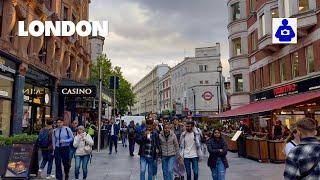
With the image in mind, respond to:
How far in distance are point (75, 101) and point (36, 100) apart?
8.07 m

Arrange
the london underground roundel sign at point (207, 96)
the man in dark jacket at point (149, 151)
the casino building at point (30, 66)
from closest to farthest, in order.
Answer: the man in dark jacket at point (149, 151), the casino building at point (30, 66), the london underground roundel sign at point (207, 96)

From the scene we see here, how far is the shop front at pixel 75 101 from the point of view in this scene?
73.6 feet

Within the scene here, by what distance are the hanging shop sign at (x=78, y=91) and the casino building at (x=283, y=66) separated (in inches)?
359

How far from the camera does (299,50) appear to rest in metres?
21.3

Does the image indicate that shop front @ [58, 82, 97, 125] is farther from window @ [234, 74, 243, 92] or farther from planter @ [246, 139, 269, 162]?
window @ [234, 74, 243, 92]

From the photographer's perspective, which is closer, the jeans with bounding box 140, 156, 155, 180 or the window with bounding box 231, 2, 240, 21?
the jeans with bounding box 140, 156, 155, 180

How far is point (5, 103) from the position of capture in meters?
16.0

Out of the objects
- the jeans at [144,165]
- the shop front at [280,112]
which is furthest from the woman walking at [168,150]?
the shop front at [280,112]

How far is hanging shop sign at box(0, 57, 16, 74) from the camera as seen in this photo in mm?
14908

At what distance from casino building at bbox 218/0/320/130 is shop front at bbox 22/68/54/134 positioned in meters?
11.6

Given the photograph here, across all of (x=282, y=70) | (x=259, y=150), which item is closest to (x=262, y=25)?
(x=282, y=70)

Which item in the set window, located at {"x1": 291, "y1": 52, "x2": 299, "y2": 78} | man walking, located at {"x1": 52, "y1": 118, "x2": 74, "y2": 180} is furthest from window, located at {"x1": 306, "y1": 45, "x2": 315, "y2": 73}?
man walking, located at {"x1": 52, "y1": 118, "x2": 74, "y2": 180}

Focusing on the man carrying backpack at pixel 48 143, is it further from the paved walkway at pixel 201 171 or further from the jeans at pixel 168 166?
the jeans at pixel 168 166

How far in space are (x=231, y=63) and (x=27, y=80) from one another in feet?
66.5
